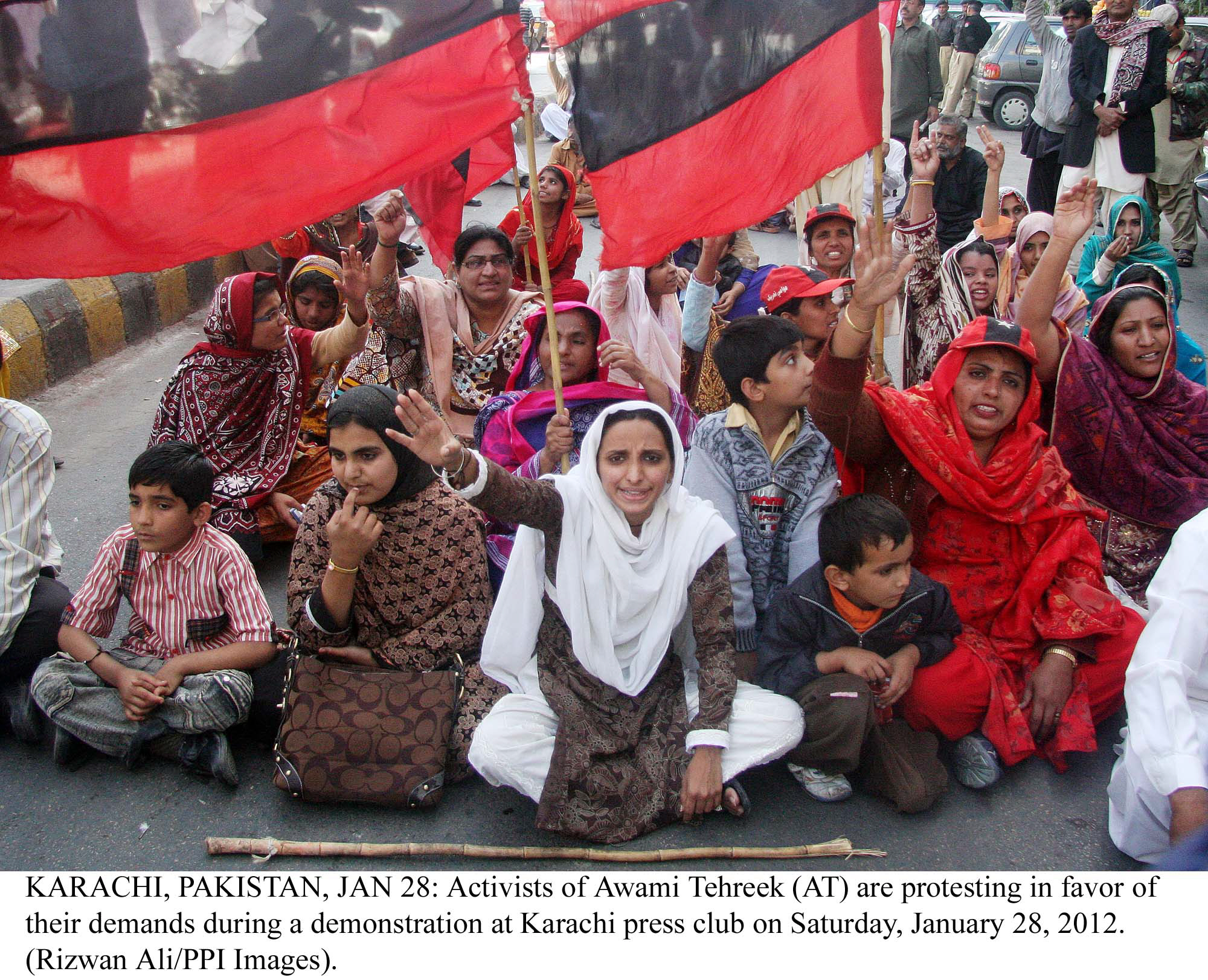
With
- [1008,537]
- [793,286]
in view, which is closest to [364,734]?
[1008,537]

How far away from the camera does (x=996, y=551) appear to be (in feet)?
10.3

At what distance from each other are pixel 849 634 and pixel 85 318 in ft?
19.0

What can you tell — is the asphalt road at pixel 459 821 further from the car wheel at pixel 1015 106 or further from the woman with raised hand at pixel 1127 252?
the car wheel at pixel 1015 106

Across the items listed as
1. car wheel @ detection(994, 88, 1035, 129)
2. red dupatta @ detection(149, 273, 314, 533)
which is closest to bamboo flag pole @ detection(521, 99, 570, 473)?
red dupatta @ detection(149, 273, 314, 533)

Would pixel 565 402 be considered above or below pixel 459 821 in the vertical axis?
above

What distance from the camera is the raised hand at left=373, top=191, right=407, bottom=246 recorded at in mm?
3965

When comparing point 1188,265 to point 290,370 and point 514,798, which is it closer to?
point 290,370

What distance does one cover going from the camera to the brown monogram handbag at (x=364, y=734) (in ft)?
9.10

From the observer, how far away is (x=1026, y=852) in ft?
8.78

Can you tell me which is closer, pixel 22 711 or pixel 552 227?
pixel 22 711

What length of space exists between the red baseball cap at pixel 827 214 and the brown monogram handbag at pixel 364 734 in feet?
9.28

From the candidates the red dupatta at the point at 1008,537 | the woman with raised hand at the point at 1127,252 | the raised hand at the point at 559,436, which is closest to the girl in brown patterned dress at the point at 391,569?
the raised hand at the point at 559,436

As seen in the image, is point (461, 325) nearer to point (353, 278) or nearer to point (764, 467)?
point (353, 278)

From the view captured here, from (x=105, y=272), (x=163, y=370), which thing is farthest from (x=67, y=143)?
(x=163, y=370)
